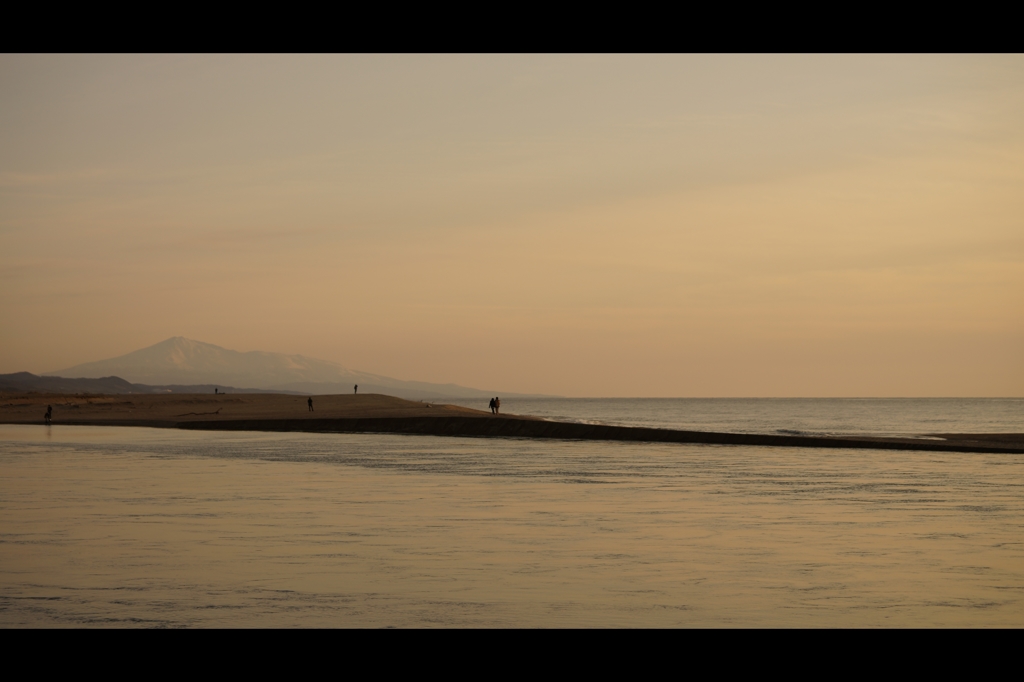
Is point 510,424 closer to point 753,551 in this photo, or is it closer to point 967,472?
point 967,472

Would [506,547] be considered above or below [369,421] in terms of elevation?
below

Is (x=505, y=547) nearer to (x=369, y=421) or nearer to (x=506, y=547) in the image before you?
(x=506, y=547)

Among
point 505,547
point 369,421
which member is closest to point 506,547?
point 505,547

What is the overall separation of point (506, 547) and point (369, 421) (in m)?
38.1

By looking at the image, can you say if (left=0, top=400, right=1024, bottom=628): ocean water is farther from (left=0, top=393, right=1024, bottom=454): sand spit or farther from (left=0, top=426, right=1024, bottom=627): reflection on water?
(left=0, top=393, right=1024, bottom=454): sand spit

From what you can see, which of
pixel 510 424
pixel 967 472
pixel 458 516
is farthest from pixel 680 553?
pixel 510 424

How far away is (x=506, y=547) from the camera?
39.6 feet

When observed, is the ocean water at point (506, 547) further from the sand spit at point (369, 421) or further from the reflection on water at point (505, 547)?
the sand spit at point (369, 421)

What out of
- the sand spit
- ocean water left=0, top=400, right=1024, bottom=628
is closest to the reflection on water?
ocean water left=0, top=400, right=1024, bottom=628

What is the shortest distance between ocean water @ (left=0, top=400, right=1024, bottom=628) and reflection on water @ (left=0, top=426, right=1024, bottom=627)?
47 millimetres

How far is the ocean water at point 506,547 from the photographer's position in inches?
340

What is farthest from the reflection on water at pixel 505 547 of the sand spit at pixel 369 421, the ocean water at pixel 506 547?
the sand spit at pixel 369 421
